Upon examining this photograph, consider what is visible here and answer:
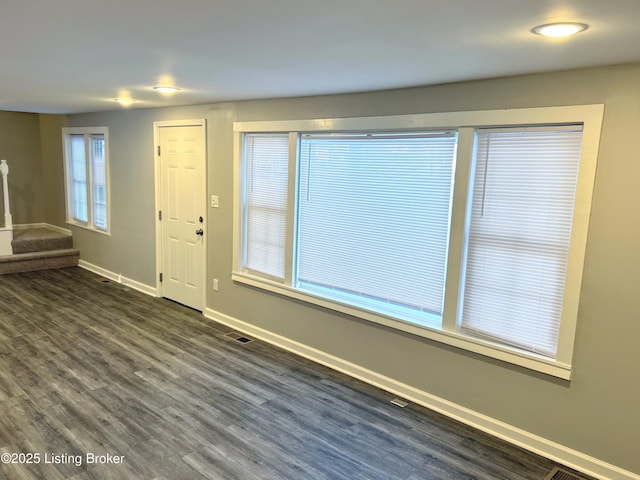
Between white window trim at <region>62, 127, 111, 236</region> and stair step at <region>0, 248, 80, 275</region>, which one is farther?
stair step at <region>0, 248, 80, 275</region>

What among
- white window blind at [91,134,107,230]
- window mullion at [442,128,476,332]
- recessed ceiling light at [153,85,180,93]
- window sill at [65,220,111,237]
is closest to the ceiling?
recessed ceiling light at [153,85,180,93]

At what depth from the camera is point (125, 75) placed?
3.05 m

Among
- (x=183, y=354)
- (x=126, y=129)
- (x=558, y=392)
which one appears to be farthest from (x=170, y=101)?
(x=558, y=392)

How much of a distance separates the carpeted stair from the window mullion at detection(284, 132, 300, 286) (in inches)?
175

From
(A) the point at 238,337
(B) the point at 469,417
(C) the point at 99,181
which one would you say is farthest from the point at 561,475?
(C) the point at 99,181

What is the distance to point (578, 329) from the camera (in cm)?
252

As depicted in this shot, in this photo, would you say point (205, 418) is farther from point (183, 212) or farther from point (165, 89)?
point (183, 212)

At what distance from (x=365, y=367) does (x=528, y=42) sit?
99.5 inches

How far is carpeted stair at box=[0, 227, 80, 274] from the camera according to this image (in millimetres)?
6387

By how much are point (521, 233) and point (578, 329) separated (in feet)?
2.02

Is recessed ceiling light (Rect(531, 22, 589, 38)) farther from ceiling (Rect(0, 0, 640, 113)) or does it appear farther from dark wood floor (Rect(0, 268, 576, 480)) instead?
dark wood floor (Rect(0, 268, 576, 480))

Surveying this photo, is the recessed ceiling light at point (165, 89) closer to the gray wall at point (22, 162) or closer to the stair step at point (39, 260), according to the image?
the stair step at point (39, 260)

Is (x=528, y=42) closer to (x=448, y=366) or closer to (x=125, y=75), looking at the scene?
(x=448, y=366)

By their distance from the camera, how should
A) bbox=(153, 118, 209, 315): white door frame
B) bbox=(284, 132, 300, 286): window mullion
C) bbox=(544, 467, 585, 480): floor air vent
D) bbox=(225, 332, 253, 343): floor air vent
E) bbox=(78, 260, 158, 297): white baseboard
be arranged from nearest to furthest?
bbox=(544, 467, 585, 480): floor air vent
bbox=(284, 132, 300, 286): window mullion
bbox=(225, 332, 253, 343): floor air vent
bbox=(153, 118, 209, 315): white door frame
bbox=(78, 260, 158, 297): white baseboard
